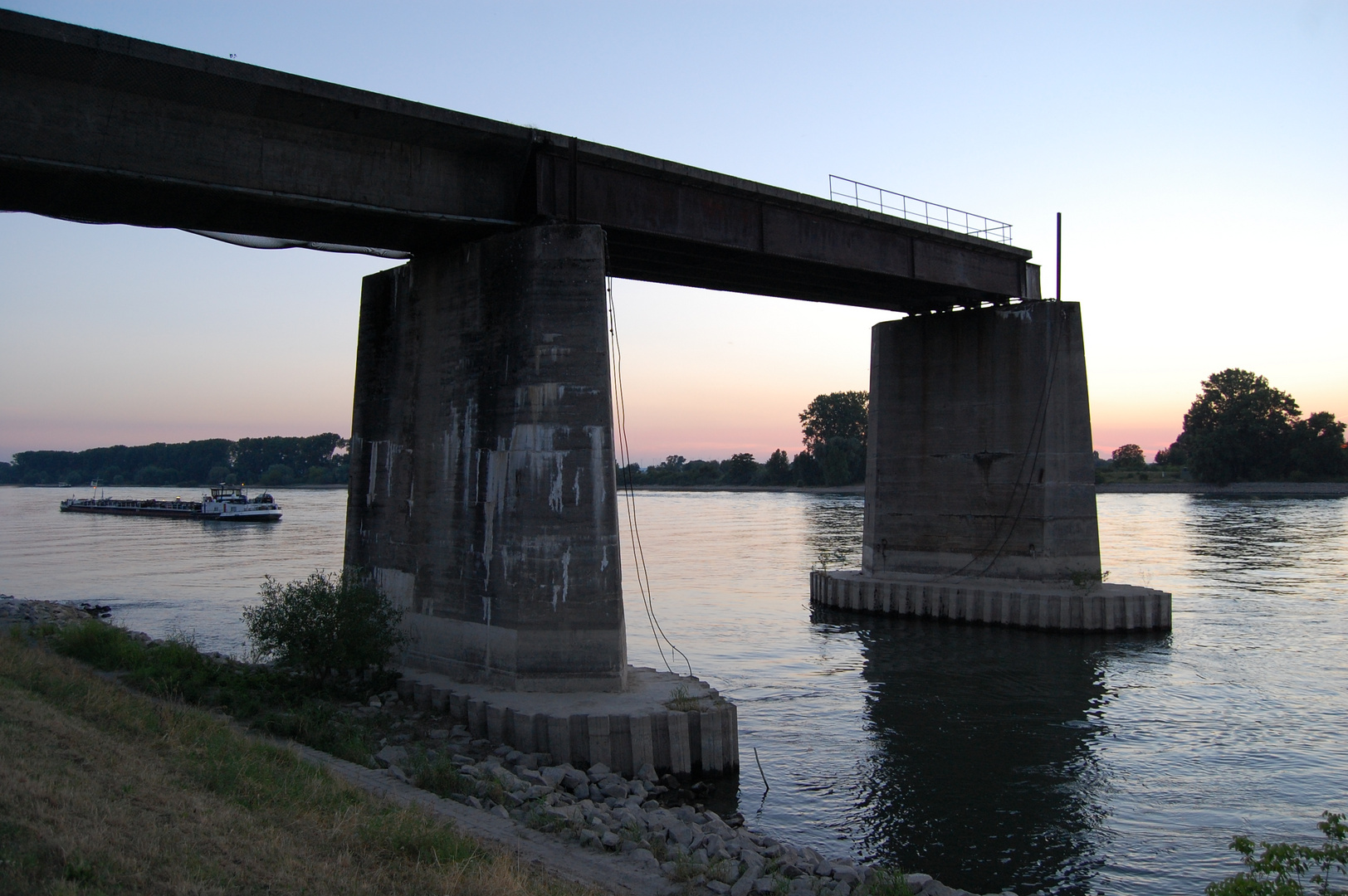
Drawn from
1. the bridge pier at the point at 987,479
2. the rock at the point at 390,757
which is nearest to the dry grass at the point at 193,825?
the rock at the point at 390,757

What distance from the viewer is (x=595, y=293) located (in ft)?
56.5

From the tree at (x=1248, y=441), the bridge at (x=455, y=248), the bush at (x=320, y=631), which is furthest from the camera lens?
the tree at (x=1248, y=441)

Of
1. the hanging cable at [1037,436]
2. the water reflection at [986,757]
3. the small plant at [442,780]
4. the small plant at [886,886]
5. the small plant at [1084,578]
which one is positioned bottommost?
the water reflection at [986,757]

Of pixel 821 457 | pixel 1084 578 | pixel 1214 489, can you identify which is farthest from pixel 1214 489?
pixel 1084 578

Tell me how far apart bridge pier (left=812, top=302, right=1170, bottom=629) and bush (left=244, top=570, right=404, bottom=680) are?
1931cm

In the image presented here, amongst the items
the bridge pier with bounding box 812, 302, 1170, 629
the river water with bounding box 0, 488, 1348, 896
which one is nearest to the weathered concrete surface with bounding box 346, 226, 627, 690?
the river water with bounding box 0, 488, 1348, 896

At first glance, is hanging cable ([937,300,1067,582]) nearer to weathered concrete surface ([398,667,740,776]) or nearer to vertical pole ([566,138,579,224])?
weathered concrete surface ([398,667,740,776])

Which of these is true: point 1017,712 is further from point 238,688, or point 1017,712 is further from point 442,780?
point 238,688

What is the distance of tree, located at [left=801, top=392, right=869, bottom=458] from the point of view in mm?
182250

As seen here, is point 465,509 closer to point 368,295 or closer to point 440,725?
point 440,725

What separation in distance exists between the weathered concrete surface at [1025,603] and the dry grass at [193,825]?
22980mm

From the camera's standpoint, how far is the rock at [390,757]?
1353 centimetres

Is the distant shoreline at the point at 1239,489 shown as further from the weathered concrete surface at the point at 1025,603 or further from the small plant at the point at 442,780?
the small plant at the point at 442,780

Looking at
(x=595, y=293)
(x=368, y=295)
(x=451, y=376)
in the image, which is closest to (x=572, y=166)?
(x=595, y=293)
